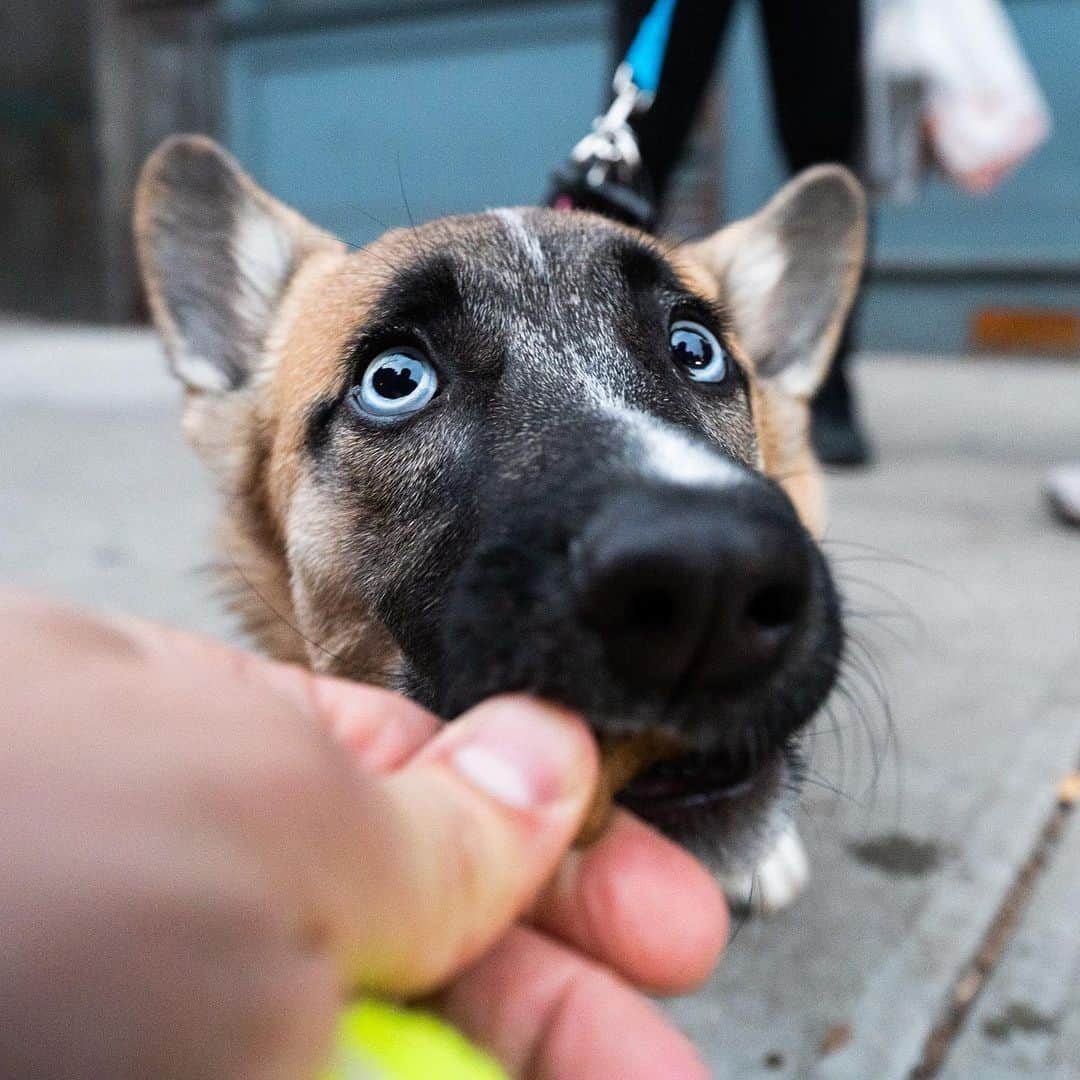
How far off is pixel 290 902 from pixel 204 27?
12.7 meters

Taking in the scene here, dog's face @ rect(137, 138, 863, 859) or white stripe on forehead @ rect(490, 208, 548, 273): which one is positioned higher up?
white stripe on forehead @ rect(490, 208, 548, 273)

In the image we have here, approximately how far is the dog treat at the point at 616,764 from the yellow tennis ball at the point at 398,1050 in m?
0.27

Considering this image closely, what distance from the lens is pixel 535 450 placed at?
1500mm

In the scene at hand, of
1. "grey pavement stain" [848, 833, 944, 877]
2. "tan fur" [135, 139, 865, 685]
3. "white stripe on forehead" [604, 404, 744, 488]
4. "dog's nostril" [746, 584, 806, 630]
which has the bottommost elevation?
"grey pavement stain" [848, 833, 944, 877]

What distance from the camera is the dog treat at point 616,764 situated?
1.04 m

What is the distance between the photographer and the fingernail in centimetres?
85

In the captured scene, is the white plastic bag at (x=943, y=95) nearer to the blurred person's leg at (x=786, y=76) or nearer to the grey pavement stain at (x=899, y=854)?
the blurred person's leg at (x=786, y=76)

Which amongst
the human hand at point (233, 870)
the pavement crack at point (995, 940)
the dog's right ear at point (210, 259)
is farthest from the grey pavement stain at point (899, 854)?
the dog's right ear at point (210, 259)

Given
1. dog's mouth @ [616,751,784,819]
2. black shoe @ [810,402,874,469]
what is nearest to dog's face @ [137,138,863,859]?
dog's mouth @ [616,751,784,819]

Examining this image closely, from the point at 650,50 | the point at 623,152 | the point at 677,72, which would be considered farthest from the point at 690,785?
the point at 677,72

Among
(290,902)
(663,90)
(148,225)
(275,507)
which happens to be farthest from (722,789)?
(663,90)

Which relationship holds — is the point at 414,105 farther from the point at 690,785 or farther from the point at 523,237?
the point at 690,785

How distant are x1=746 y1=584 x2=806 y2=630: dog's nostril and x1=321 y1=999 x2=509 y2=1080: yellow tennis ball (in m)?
0.51

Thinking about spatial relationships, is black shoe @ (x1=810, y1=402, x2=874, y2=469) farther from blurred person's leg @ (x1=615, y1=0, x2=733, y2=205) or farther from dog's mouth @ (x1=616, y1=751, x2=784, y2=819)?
dog's mouth @ (x1=616, y1=751, x2=784, y2=819)
